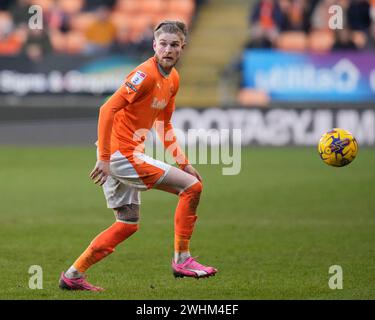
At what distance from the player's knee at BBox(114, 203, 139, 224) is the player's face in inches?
45.0

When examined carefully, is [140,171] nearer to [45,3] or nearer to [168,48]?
[168,48]

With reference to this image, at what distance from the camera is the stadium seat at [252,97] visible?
21097 millimetres

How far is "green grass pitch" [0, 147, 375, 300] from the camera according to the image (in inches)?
310

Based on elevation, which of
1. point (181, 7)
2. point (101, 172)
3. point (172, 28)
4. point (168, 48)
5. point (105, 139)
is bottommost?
point (101, 172)

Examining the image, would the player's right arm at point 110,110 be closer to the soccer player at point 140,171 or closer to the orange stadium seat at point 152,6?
the soccer player at point 140,171

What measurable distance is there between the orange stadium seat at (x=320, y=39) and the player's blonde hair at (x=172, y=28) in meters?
16.2

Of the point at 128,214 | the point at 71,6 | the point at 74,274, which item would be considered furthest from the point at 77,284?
the point at 71,6

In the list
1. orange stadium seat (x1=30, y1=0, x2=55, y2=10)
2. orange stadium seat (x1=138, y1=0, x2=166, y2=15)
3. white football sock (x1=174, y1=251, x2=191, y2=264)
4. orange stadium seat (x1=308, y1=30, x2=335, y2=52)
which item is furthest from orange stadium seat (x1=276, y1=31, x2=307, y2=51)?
white football sock (x1=174, y1=251, x2=191, y2=264)

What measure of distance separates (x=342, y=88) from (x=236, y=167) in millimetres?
4346

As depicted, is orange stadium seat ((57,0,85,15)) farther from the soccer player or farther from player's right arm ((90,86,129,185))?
player's right arm ((90,86,129,185))

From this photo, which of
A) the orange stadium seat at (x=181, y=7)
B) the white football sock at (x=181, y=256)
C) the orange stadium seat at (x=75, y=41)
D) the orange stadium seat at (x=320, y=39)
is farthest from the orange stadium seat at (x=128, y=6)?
the white football sock at (x=181, y=256)

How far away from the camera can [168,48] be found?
7594mm

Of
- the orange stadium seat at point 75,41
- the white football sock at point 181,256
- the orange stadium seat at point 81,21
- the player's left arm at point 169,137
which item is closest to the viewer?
the white football sock at point 181,256

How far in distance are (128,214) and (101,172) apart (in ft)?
1.72
